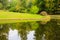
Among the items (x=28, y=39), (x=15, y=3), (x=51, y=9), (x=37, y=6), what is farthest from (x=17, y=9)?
(x=28, y=39)

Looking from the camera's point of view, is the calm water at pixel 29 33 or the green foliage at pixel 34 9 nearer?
the calm water at pixel 29 33

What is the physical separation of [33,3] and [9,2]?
701 cm

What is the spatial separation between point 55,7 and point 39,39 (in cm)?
3591

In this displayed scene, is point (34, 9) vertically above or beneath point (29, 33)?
beneath

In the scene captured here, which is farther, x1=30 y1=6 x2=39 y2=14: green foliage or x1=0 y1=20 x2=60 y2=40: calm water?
x1=30 y1=6 x2=39 y2=14: green foliage

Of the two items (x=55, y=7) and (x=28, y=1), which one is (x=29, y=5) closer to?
(x=28, y=1)

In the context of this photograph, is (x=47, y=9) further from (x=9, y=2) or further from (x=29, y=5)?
(x=9, y=2)

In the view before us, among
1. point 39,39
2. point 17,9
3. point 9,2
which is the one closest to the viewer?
point 39,39

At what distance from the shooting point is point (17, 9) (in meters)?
50.3

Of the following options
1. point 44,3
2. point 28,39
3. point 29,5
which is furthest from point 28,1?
point 28,39

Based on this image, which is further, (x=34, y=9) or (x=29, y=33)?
(x=34, y=9)

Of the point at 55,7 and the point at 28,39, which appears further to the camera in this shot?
the point at 55,7

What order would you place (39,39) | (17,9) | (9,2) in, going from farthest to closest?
(9,2), (17,9), (39,39)

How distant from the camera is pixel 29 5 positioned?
50.4 m
